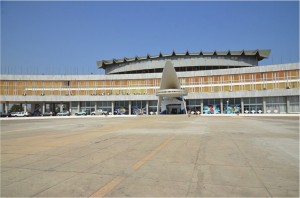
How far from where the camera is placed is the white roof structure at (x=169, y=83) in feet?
175

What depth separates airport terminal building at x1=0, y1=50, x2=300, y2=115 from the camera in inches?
2092

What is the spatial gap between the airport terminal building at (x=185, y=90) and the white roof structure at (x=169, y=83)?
0.74m

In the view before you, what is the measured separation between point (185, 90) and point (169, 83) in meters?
4.81

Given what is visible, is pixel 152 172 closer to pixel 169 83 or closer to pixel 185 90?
pixel 185 90

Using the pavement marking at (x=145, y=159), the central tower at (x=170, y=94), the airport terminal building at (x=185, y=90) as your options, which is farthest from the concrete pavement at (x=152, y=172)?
the airport terminal building at (x=185, y=90)

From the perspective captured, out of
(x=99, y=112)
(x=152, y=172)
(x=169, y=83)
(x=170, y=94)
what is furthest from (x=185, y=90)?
(x=152, y=172)

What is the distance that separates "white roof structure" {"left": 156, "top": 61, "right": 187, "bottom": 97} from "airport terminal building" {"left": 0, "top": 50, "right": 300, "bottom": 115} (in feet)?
2.43

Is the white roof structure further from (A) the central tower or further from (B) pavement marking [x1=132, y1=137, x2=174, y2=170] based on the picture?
(B) pavement marking [x1=132, y1=137, x2=174, y2=170]

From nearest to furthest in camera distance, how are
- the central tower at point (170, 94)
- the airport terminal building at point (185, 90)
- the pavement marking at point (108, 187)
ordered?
the pavement marking at point (108, 187), the airport terminal building at point (185, 90), the central tower at point (170, 94)

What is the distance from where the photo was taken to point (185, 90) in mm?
55406

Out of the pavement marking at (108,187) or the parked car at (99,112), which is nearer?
the pavement marking at (108,187)

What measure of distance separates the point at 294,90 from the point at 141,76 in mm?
36388

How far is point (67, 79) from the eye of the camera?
6475 cm

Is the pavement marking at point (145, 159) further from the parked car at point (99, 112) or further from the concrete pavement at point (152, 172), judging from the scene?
the parked car at point (99, 112)
